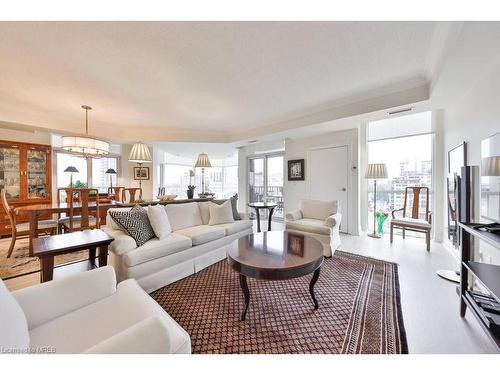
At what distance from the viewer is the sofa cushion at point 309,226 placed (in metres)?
2.97

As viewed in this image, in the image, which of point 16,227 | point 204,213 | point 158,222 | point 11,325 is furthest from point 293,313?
point 16,227

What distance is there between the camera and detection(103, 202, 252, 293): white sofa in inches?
78.9

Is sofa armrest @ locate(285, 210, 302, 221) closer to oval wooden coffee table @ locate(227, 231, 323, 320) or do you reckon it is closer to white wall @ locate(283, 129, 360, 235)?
oval wooden coffee table @ locate(227, 231, 323, 320)

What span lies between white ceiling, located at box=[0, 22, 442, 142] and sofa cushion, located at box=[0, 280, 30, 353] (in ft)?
6.93

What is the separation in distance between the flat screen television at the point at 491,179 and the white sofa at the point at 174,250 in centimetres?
250

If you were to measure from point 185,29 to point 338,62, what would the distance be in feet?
5.57

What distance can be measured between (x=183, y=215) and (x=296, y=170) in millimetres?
3232

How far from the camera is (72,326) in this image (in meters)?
1.03

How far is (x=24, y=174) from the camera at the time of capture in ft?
13.1

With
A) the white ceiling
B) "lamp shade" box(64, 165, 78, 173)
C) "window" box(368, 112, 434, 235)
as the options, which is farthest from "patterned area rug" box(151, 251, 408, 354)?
"lamp shade" box(64, 165, 78, 173)

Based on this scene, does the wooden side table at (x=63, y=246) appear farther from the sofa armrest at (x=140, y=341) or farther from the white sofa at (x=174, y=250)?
the sofa armrest at (x=140, y=341)

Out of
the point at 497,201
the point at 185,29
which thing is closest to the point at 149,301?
the point at 185,29

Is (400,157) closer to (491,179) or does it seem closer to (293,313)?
(491,179)
